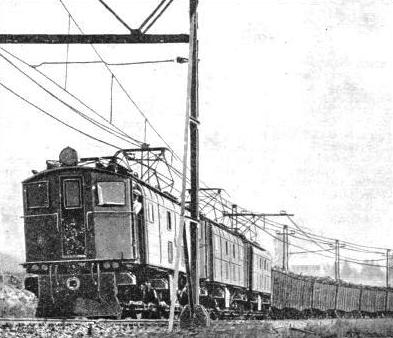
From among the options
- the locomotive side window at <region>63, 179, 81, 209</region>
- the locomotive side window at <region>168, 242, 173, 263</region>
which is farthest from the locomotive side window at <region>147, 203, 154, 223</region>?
the locomotive side window at <region>63, 179, 81, 209</region>

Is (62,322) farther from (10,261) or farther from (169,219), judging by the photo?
(10,261)

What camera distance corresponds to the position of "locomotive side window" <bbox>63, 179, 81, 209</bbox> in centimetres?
1602

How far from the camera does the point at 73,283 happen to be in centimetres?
1546

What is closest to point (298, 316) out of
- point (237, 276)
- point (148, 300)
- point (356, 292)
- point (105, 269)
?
point (356, 292)

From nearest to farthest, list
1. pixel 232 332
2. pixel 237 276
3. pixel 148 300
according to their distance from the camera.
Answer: pixel 232 332 < pixel 148 300 < pixel 237 276

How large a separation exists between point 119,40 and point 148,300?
23.7 feet

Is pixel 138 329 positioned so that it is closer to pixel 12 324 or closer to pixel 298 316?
pixel 12 324

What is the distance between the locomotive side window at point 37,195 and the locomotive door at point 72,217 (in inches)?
15.5

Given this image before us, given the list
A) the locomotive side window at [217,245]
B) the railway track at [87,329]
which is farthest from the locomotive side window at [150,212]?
the locomotive side window at [217,245]

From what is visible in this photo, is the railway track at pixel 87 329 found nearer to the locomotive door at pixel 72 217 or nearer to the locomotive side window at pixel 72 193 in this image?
the locomotive door at pixel 72 217

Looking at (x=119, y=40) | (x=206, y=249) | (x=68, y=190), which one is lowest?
(x=206, y=249)

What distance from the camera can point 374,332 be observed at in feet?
52.4

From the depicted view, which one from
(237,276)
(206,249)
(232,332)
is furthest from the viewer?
(237,276)

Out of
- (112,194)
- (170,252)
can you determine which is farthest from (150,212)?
(170,252)
